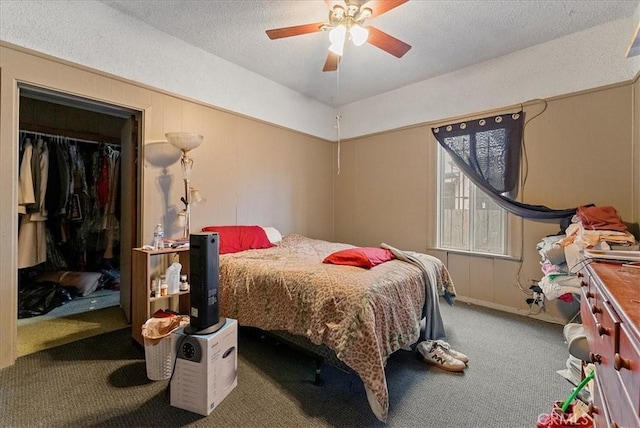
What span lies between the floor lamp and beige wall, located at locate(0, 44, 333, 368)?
0.15 meters

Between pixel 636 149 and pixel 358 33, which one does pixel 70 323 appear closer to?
pixel 358 33

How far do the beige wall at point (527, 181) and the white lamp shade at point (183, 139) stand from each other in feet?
8.64

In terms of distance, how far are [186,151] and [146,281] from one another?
1.23 m

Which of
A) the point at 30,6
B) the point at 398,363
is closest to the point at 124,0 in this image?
the point at 30,6

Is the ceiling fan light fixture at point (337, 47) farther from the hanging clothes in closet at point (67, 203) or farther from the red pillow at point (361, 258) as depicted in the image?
the hanging clothes in closet at point (67, 203)

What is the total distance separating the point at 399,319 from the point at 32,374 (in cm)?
251

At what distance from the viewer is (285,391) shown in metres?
1.76

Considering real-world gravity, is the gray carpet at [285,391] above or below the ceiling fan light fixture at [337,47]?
below

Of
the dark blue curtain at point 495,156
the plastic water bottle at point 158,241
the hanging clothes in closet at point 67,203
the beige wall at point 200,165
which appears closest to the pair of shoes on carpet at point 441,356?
the dark blue curtain at point 495,156

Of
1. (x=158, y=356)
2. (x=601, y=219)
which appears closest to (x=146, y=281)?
(x=158, y=356)

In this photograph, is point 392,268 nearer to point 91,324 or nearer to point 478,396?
point 478,396

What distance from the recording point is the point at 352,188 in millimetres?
4613

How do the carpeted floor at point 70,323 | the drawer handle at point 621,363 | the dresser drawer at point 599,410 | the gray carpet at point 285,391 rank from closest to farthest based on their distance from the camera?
1. the drawer handle at point 621,363
2. the dresser drawer at point 599,410
3. the gray carpet at point 285,391
4. the carpeted floor at point 70,323

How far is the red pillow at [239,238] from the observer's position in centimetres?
290
